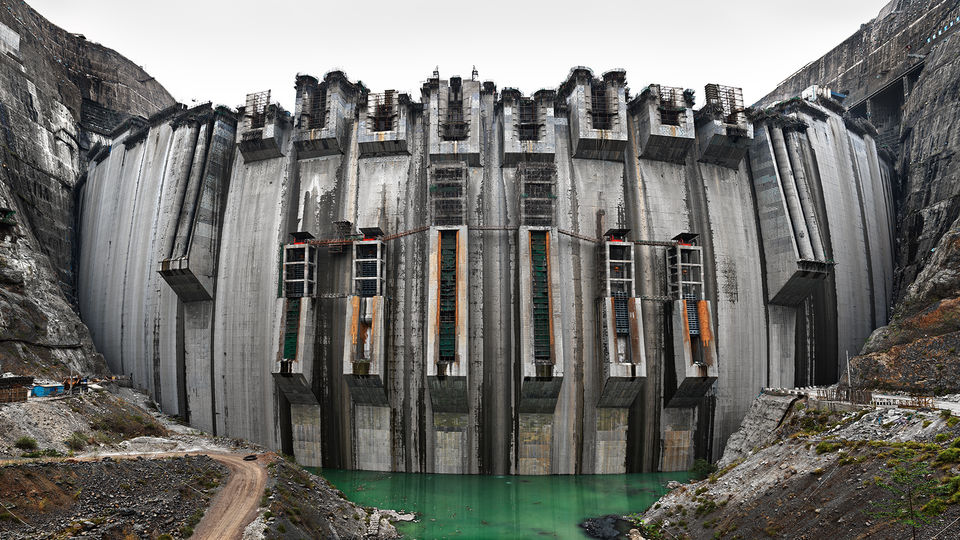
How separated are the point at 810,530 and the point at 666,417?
56.0 ft

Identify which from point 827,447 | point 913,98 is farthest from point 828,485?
point 913,98

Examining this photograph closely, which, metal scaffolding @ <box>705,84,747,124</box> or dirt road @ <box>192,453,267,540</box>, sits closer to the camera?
dirt road @ <box>192,453,267,540</box>

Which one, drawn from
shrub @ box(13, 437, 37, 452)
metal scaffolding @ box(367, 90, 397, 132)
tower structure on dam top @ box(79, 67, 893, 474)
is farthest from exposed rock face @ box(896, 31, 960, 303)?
shrub @ box(13, 437, 37, 452)

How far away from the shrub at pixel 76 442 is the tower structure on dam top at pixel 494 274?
10351mm

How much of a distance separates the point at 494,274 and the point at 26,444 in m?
24.6

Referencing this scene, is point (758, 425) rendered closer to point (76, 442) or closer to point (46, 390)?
point (76, 442)

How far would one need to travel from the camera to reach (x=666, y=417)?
33906 millimetres

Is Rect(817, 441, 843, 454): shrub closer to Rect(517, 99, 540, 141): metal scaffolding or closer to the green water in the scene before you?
the green water

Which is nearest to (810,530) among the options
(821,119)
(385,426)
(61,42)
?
(385,426)

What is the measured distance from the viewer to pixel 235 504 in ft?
67.2

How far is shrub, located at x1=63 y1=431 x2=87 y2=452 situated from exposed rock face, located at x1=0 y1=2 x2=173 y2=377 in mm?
10937

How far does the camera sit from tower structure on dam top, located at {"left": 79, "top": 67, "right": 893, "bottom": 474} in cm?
3294

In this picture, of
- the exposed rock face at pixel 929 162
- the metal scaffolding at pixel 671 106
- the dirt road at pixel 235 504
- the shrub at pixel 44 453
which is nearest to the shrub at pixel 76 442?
the shrub at pixel 44 453

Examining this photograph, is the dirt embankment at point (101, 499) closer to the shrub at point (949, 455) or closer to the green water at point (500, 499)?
the green water at point (500, 499)
